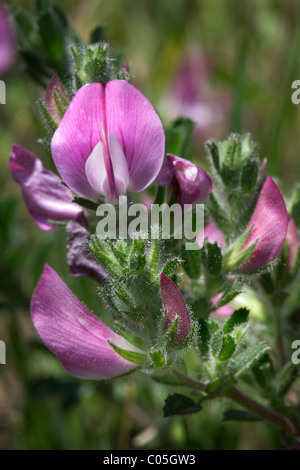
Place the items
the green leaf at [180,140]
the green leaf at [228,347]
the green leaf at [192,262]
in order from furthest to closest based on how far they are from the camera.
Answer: the green leaf at [180,140] < the green leaf at [192,262] < the green leaf at [228,347]

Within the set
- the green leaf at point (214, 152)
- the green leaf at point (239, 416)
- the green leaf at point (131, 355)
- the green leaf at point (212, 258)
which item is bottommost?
the green leaf at point (239, 416)

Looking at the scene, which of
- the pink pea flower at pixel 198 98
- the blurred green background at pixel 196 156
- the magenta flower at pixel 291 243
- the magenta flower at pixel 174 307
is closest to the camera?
the magenta flower at pixel 174 307

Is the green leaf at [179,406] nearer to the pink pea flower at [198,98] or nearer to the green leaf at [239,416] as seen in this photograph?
the green leaf at [239,416]

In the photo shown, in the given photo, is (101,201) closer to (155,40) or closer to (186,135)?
(186,135)

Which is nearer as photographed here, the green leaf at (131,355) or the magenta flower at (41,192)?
the green leaf at (131,355)

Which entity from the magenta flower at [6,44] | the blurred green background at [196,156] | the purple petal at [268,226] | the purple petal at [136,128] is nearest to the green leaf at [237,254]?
the purple petal at [268,226]

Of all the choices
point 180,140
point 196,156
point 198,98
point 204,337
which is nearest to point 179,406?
point 204,337

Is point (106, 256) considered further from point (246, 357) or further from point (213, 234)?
point (213, 234)
